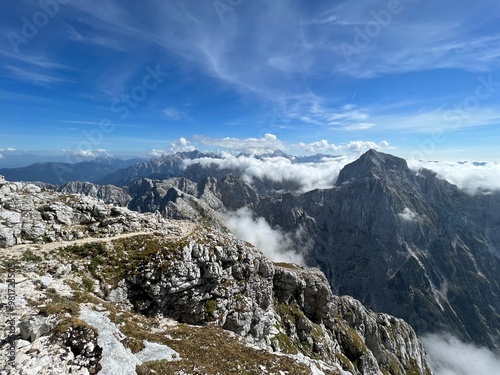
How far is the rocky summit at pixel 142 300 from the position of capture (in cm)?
1900

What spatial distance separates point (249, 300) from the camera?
6016 cm

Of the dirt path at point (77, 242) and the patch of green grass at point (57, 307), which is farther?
the dirt path at point (77, 242)

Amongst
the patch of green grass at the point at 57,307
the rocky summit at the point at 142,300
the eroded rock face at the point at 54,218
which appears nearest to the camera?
the rocky summit at the point at 142,300

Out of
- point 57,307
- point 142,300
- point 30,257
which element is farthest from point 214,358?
point 30,257

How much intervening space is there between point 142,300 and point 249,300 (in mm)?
24983

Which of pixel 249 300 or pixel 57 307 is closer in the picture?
pixel 57 307

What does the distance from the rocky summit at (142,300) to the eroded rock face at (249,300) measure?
10.0 inches

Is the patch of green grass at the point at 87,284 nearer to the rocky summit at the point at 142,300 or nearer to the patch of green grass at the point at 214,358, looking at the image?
the rocky summit at the point at 142,300

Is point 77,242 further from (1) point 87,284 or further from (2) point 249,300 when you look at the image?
(2) point 249,300

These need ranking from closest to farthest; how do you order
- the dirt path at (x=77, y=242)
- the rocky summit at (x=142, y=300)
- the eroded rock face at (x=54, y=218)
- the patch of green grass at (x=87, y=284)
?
the rocky summit at (x=142, y=300), the dirt path at (x=77, y=242), the patch of green grass at (x=87, y=284), the eroded rock face at (x=54, y=218)

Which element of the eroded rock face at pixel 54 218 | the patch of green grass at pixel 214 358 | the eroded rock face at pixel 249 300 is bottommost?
the eroded rock face at pixel 249 300

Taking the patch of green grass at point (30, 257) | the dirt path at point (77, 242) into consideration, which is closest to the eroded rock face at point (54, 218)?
the dirt path at point (77, 242)

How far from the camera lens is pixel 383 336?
124 m

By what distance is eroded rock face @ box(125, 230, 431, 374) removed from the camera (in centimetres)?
4578
